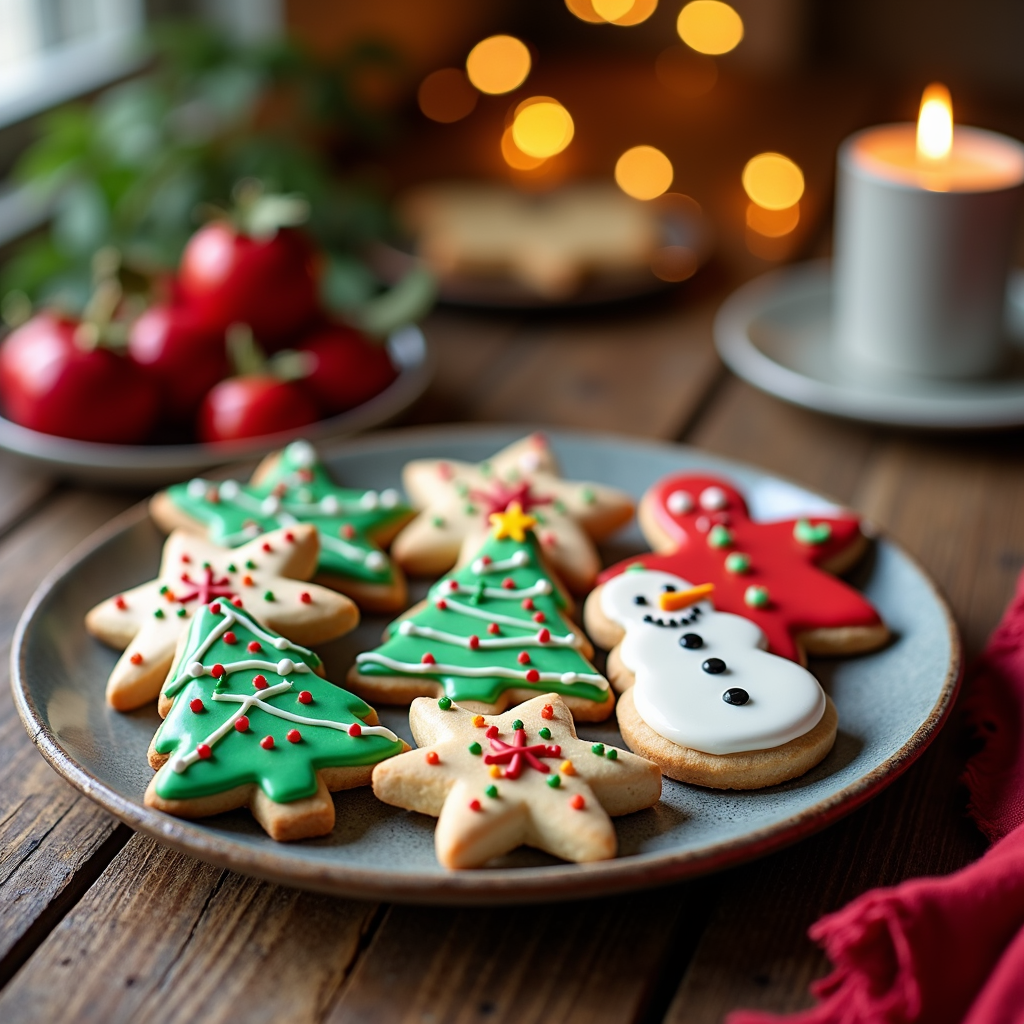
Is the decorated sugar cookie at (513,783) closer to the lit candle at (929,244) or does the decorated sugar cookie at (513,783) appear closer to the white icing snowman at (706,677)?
the white icing snowman at (706,677)

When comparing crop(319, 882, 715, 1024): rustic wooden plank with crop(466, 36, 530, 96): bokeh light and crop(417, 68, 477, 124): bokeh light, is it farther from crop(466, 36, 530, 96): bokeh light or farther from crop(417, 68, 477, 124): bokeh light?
crop(466, 36, 530, 96): bokeh light

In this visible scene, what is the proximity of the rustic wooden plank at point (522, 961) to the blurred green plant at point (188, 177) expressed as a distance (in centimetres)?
84

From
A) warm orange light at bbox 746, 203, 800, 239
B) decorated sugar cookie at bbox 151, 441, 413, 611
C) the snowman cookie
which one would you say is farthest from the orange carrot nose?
warm orange light at bbox 746, 203, 800, 239

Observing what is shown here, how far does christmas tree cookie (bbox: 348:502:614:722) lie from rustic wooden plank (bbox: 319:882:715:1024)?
0.52ft

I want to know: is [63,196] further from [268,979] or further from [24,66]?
[268,979]

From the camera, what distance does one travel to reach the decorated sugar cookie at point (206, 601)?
0.89m

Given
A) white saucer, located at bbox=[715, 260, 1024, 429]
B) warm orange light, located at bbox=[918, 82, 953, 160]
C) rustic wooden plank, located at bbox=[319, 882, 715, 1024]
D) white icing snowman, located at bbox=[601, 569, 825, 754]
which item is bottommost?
rustic wooden plank, located at bbox=[319, 882, 715, 1024]

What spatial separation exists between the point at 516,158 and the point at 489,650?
1567 millimetres

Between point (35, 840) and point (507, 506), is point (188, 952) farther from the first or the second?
point (507, 506)

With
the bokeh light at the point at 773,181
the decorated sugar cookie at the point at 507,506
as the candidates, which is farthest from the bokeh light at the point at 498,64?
the decorated sugar cookie at the point at 507,506

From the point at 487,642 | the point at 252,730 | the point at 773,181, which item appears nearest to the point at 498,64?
the point at 773,181

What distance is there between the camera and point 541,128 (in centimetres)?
238

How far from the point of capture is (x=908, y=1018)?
657 mm

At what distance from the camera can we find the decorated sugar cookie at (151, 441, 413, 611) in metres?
1.02
